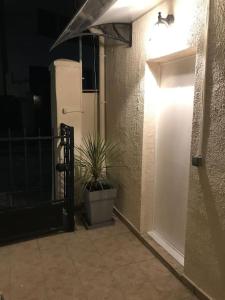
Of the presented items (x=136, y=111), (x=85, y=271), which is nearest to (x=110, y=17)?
(x=136, y=111)

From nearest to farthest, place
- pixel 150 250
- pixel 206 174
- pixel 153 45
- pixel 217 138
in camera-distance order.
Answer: pixel 217 138, pixel 206 174, pixel 153 45, pixel 150 250

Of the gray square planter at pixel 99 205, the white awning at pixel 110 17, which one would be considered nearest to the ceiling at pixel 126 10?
the white awning at pixel 110 17

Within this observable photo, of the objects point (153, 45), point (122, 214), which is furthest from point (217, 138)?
point (122, 214)

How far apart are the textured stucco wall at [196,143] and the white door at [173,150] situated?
131 millimetres

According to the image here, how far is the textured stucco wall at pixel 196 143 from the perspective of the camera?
68.7 inches

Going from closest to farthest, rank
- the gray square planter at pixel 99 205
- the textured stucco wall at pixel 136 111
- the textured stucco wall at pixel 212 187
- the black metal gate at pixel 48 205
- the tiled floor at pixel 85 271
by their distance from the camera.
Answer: the textured stucco wall at pixel 212 187 → the tiled floor at pixel 85 271 → the textured stucco wall at pixel 136 111 → the black metal gate at pixel 48 205 → the gray square planter at pixel 99 205

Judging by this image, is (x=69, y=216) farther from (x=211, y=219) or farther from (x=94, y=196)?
(x=211, y=219)

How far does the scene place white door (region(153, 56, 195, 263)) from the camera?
2332 mm

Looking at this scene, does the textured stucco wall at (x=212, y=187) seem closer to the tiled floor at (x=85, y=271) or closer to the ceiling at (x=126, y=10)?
the tiled floor at (x=85, y=271)

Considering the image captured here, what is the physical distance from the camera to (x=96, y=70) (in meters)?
3.82

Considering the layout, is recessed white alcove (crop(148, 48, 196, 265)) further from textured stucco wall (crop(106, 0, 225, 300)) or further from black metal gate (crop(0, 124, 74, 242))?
black metal gate (crop(0, 124, 74, 242))

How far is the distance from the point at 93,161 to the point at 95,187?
33cm

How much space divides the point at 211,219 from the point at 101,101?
2.41m

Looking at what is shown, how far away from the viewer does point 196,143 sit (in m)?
1.99
